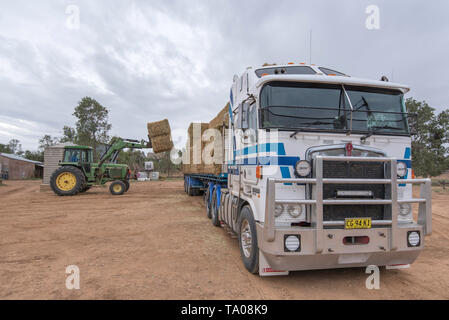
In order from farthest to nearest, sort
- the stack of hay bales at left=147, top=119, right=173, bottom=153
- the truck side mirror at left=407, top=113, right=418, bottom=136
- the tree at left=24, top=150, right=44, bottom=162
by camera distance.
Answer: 1. the tree at left=24, top=150, right=44, bottom=162
2. the stack of hay bales at left=147, top=119, right=173, bottom=153
3. the truck side mirror at left=407, top=113, right=418, bottom=136

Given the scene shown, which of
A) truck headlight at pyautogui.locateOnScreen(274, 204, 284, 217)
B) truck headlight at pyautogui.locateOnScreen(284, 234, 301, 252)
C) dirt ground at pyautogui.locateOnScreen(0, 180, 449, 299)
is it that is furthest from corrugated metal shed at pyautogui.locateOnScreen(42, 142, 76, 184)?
truck headlight at pyautogui.locateOnScreen(284, 234, 301, 252)

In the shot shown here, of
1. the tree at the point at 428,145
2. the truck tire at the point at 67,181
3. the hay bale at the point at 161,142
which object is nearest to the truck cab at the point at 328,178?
the hay bale at the point at 161,142

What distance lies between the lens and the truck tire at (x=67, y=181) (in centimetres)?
1492

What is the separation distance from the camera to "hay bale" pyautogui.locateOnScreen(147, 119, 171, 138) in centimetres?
A: 1530

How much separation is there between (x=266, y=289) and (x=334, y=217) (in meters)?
1.36

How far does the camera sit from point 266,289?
148 inches

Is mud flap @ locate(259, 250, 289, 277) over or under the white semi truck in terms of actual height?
under

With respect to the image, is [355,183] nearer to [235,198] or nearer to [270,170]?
[270,170]

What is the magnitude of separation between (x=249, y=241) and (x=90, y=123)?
39.7 m

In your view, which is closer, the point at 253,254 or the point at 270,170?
the point at 270,170

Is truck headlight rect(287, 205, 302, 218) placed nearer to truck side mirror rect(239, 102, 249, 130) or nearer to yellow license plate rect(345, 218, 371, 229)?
yellow license plate rect(345, 218, 371, 229)

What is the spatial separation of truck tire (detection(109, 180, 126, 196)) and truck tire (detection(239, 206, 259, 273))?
12.8 m

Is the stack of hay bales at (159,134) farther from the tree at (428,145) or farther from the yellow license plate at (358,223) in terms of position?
the tree at (428,145)
